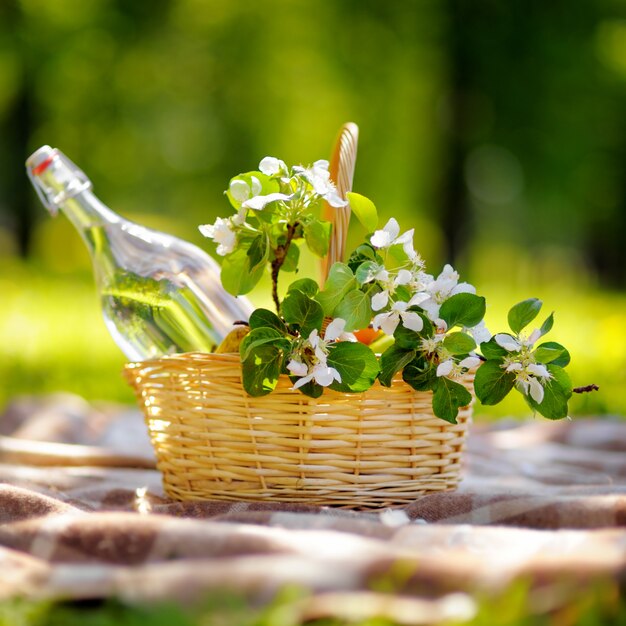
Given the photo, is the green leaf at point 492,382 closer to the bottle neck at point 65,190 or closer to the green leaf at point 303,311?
the green leaf at point 303,311

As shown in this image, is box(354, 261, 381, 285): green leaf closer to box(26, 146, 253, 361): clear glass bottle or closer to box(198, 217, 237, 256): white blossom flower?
box(198, 217, 237, 256): white blossom flower

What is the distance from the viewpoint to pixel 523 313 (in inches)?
51.4

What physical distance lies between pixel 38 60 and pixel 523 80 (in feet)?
16.8

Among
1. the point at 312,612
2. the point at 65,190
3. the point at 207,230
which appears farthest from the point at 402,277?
the point at 65,190

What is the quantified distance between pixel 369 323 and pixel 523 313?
0.79ft

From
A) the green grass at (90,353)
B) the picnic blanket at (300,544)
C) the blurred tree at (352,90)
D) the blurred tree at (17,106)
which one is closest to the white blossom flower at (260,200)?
the picnic blanket at (300,544)

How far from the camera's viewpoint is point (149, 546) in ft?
3.33

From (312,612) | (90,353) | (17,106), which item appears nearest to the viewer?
(312,612)

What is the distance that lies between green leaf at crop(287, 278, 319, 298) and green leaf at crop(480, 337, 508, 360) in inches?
10.8

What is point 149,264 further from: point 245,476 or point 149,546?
point 149,546

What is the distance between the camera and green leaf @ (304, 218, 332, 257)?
4.49ft

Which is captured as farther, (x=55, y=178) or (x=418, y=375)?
(x=55, y=178)

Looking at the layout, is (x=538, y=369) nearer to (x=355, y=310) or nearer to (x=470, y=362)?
(x=470, y=362)

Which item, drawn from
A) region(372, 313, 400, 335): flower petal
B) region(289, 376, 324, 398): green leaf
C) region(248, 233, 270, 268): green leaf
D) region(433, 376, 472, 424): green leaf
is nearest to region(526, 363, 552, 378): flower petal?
region(433, 376, 472, 424): green leaf
